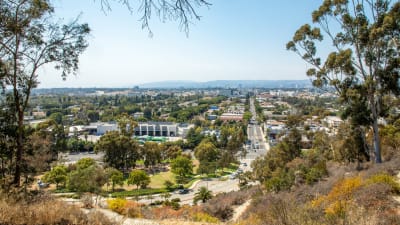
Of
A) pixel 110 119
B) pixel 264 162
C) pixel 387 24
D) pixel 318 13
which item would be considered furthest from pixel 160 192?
pixel 110 119

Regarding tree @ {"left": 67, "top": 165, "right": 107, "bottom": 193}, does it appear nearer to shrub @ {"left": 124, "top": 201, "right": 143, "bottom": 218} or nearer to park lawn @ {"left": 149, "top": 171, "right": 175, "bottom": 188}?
park lawn @ {"left": 149, "top": 171, "right": 175, "bottom": 188}

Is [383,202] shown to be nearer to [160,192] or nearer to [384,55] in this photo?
[384,55]

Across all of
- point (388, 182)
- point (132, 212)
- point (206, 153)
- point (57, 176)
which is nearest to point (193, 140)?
point (206, 153)

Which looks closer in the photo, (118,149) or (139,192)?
(139,192)

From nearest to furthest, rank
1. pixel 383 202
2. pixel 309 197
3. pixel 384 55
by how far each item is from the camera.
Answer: pixel 383 202 < pixel 309 197 < pixel 384 55

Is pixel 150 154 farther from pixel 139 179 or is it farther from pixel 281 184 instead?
pixel 281 184

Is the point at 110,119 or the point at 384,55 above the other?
the point at 384,55

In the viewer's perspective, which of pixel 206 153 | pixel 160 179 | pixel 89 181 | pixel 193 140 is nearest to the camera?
pixel 89 181

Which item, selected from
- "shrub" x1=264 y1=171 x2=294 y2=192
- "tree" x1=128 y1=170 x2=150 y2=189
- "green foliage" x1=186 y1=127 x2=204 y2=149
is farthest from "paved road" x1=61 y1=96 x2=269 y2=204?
"shrub" x1=264 y1=171 x2=294 y2=192
